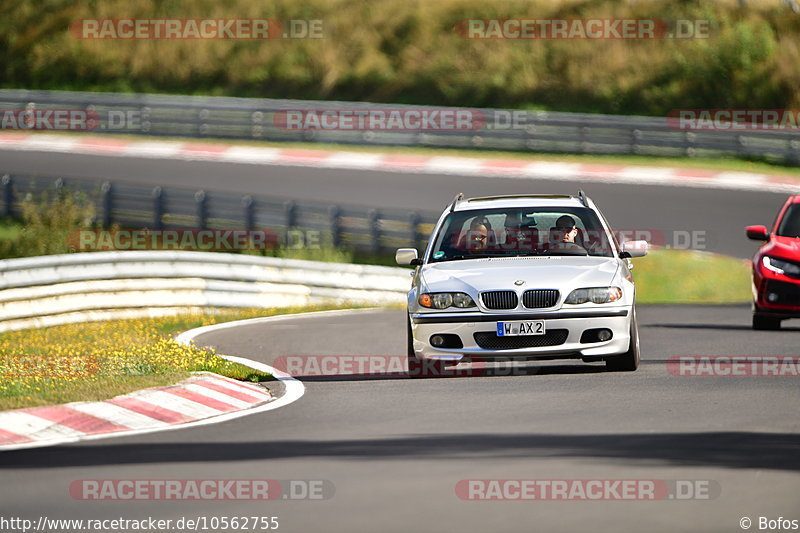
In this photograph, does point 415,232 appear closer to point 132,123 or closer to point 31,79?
point 132,123

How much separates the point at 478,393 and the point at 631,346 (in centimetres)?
154

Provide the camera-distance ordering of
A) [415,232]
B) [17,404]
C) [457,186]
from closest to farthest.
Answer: [17,404], [415,232], [457,186]

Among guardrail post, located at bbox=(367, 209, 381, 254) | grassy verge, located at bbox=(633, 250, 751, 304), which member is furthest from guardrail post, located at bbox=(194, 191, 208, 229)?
grassy verge, located at bbox=(633, 250, 751, 304)

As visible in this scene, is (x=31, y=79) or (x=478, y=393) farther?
(x=31, y=79)

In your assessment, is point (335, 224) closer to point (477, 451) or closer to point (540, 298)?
point (540, 298)

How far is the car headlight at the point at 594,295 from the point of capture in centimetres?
1215

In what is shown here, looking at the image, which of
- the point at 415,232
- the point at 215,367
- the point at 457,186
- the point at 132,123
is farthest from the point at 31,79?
the point at 215,367

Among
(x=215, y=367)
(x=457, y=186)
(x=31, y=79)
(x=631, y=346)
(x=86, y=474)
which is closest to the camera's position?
(x=86, y=474)

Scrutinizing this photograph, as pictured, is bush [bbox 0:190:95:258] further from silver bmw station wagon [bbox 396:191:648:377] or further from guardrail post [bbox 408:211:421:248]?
silver bmw station wagon [bbox 396:191:648:377]

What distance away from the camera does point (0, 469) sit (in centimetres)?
859

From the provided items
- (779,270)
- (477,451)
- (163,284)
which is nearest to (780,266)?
(779,270)

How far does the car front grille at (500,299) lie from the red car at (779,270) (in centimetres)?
455

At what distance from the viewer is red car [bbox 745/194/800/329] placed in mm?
16062

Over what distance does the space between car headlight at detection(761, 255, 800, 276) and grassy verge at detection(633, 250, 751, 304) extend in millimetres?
10450
